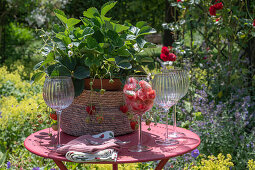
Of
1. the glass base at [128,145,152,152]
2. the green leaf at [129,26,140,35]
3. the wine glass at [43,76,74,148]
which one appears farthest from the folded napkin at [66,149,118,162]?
the green leaf at [129,26,140,35]

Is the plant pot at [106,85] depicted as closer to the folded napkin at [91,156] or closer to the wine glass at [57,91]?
the wine glass at [57,91]

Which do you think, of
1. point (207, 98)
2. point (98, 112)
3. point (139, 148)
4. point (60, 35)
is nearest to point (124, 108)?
point (98, 112)

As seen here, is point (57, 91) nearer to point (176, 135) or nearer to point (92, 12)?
point (92, 12)

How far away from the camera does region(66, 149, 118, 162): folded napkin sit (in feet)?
3.79

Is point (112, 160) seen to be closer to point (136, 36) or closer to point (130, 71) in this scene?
point (130, 71)

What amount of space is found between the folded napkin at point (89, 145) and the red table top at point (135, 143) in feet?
0.11

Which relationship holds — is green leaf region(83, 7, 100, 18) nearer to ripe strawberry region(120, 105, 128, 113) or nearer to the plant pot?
the plant pot

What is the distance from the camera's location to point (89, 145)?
125cm

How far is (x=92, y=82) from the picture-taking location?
133cm

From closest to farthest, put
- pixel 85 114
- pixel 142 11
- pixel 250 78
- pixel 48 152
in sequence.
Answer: pixel 48 152 → pixel 85 114 → pixel 250 78 → pixel 142 11

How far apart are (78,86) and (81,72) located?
0.22 feet

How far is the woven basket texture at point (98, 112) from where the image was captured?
1430 millimetres

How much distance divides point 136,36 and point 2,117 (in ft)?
5.62

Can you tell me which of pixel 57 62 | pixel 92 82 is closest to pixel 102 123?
pixel 92 82
